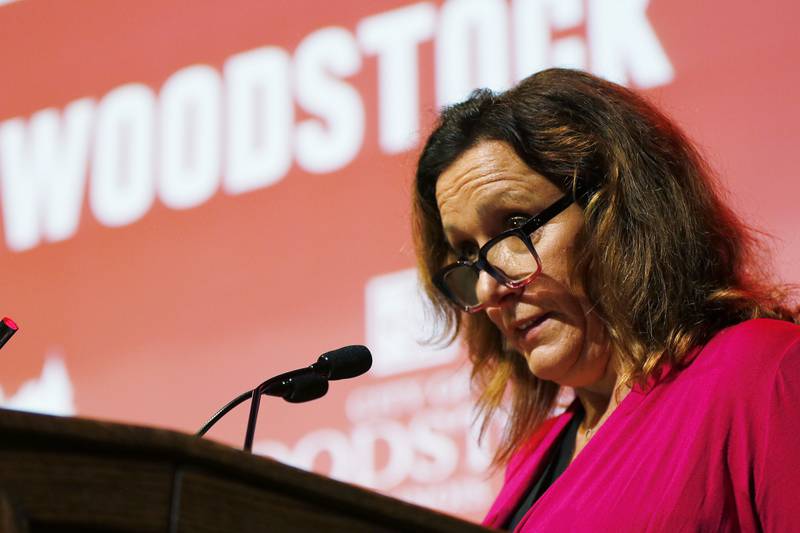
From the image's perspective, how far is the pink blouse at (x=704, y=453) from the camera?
1.40 metres

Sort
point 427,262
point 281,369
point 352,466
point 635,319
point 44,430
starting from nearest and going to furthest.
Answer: point 44,430, point 635,319, point 427,262, point 352,466, point 281,369

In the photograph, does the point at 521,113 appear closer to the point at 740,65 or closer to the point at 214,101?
the point at 740,65

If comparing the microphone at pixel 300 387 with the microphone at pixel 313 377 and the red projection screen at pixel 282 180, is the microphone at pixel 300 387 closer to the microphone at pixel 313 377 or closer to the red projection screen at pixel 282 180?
the microphone at pixel 313 377

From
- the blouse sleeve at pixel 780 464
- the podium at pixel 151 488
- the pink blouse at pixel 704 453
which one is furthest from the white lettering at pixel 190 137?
the podium at pixel 151 488

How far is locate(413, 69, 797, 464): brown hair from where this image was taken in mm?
1677

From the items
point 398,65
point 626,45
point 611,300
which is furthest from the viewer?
point 398,65

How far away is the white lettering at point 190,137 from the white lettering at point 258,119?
0.04 metres

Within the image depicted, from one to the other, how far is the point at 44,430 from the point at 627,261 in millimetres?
1096

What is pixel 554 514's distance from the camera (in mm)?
1547

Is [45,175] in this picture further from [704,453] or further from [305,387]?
[704,453]

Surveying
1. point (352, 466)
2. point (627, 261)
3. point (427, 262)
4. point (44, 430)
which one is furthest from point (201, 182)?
point (44, 430)

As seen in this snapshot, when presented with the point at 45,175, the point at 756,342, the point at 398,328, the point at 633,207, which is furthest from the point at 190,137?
the point at 756,342

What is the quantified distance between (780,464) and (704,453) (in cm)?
9

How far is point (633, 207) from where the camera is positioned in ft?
5.68
